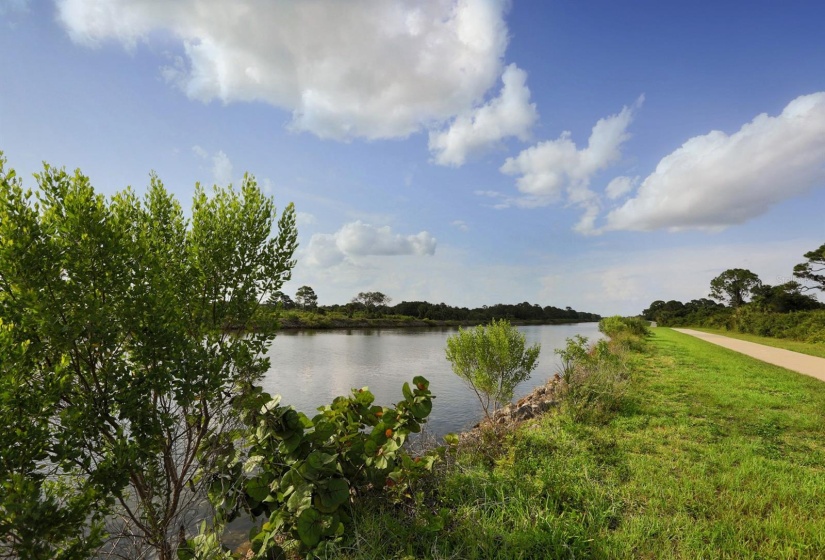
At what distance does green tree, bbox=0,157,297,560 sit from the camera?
111 inches

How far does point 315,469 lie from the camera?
11.2 feet

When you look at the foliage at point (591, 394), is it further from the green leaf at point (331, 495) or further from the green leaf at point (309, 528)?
the green leaf at point (309, 528)

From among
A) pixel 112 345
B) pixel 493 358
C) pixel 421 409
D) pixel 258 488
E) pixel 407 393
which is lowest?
pixel 258 488

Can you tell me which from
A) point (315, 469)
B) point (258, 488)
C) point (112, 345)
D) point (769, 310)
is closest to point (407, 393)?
point (315, 469)

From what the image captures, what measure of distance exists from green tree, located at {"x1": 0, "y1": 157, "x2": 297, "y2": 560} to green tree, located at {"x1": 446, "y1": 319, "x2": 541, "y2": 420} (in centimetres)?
639

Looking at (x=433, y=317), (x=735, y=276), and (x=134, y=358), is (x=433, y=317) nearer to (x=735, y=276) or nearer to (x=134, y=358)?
(x=735, y=276)

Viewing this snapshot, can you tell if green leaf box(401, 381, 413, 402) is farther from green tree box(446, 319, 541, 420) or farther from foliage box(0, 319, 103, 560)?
green tree box(446, 319, 541, 420)

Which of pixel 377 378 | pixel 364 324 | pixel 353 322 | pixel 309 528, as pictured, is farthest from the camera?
pixel 364 324

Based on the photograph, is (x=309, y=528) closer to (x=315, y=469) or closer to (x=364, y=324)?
(x=315, y=469)

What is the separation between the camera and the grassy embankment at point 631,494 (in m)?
3.54

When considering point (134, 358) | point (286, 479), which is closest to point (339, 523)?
point (286, 479)

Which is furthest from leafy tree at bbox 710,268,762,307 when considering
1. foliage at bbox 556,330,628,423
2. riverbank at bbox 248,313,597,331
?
foliage at bbox 556,330,628,423

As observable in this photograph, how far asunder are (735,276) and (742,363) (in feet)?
207

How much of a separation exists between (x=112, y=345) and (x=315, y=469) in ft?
7.16
